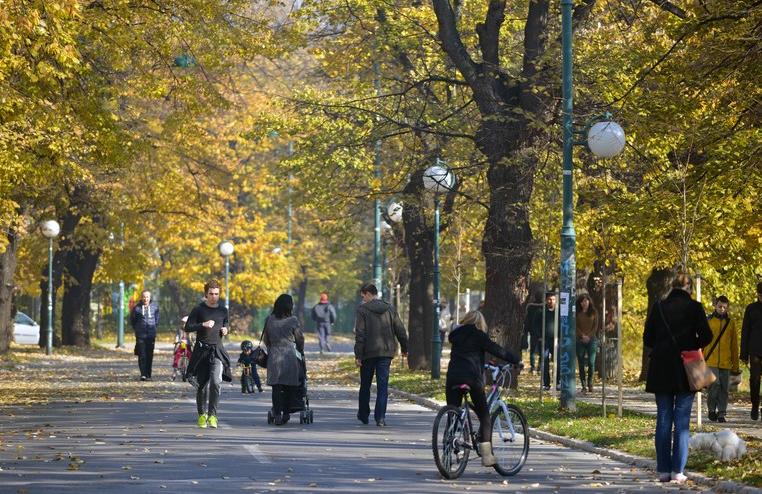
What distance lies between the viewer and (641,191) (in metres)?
27.0

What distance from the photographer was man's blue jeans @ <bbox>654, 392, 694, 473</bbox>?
13992mm

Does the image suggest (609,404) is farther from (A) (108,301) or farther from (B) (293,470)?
(A) (108,301)

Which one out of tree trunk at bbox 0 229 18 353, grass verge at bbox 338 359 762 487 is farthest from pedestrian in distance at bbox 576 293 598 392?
tree trunk at bbox 0 229 18 353

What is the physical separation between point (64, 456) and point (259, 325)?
7592 centimetres

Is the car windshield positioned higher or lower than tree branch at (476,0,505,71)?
lower

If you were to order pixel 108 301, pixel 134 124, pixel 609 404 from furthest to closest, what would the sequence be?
pixel 108 301 < pixel 134 124 < pixel 609 404

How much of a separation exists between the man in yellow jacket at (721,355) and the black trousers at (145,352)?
1314 centimetres

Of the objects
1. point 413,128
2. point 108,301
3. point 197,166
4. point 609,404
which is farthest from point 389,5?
point 108,301

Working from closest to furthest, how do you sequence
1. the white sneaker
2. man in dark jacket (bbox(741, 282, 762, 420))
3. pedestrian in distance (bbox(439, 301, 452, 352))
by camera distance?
the white sneaker → man in dark jacket (bbox(741, 282, 762, 420)) → pedestrian in distance (bbox(439, 301, 452, 352))

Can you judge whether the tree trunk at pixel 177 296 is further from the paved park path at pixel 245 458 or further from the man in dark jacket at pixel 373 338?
the man in dark jacket at pixel 373 338

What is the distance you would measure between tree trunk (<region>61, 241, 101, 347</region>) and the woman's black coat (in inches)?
1500

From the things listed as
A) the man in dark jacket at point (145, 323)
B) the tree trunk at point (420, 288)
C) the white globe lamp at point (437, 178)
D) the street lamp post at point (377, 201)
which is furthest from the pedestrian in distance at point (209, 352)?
the tree trunk at point (420, 288)

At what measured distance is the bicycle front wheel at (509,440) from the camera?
14.4 meters

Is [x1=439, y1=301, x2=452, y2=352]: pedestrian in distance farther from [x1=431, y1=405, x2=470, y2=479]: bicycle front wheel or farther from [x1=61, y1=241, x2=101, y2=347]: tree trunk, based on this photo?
[x1=431, y1=405, x2=470, y2=479]: bicycle front wheel
